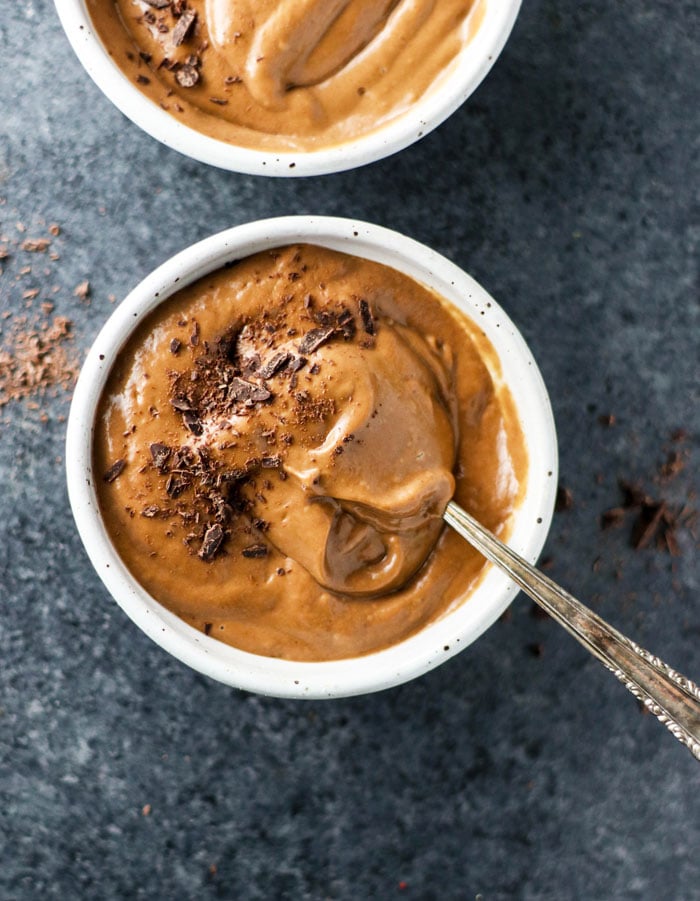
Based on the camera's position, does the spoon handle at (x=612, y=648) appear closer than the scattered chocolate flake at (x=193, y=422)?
Yes

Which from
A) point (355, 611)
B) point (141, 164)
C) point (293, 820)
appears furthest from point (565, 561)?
point (141, 164)

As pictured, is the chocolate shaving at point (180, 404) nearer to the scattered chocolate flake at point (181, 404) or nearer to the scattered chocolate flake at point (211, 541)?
the scattered chocolate flake at point (181, 404)

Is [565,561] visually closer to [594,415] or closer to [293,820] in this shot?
[594,415]

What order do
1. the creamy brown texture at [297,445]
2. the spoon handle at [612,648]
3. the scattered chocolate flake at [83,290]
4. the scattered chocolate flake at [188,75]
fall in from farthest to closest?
the scattered chocolate flake at [83,290], the scattered chocolate flake at [188,75], the creamy brown texture at [297,445], the spoon handle at [612,648]

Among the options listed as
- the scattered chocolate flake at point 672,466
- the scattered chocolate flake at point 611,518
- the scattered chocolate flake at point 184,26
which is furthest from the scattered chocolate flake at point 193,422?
the scattered chocolate flake at point 672,466

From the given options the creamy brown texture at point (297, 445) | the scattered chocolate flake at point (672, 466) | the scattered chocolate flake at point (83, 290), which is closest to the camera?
the creamy brown texture at point (297, 445)

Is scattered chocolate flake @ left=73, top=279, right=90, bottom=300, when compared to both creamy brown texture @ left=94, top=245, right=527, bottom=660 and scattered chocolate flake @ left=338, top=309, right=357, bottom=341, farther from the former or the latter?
scattered chocolate flake @ left=338, top=309, right=357, bottom=341
